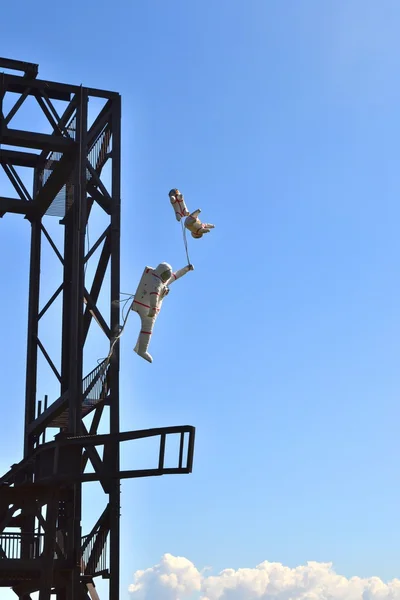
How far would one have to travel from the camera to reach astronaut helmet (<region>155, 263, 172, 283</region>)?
19281mm

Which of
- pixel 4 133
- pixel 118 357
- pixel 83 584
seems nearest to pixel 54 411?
pixel 118 357

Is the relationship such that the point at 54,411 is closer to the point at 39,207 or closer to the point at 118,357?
the point at 118,357

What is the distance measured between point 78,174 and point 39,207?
10.9 ft

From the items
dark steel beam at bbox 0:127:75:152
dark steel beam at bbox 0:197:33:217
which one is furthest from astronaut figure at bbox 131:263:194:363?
dark steel beam at bbox 0:197:33:217

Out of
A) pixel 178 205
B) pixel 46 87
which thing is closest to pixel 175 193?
pixel 178 205

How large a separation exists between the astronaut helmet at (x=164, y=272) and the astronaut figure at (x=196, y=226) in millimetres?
728

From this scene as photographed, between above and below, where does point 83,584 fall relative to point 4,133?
below

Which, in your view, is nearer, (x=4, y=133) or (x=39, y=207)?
(x=4, y=133)

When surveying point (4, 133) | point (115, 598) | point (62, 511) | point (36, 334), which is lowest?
point (115, 598)

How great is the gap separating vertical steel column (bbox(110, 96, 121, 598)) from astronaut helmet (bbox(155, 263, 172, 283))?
1.61m

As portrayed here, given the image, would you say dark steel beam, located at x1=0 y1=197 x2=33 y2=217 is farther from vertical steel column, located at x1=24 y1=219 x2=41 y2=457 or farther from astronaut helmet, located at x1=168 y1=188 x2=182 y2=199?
astronaut helmet, located at x1=168 y1=188 x2=182 y2=199

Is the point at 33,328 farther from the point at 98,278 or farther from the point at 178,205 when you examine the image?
the point at 178,205

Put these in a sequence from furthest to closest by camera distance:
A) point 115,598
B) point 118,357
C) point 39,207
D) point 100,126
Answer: point 39,207, point 100,126, point 118,357, point 115,598

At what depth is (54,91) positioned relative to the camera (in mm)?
22516
